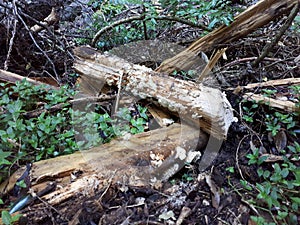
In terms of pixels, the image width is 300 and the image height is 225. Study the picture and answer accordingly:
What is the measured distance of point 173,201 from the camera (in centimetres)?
170

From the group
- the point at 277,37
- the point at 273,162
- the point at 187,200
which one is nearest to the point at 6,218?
the point at 187,200

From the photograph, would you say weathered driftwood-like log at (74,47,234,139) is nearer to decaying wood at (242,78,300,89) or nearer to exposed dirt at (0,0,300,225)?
exposed dirt at (0,0,300,225)

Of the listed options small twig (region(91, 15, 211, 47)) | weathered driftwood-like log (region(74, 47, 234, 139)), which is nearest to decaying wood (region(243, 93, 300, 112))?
weathered driftwood-like log (region(74, 47, 234, 139))

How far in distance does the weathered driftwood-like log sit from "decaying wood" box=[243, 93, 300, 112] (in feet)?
1.04

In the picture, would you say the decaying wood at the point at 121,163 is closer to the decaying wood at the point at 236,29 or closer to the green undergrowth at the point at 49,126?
the green undergrowth at the point at 49,126

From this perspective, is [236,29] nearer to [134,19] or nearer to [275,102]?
[275,102]

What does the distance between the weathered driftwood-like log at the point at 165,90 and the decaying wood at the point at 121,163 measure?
0.16 meters

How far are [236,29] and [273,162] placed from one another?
1.65m

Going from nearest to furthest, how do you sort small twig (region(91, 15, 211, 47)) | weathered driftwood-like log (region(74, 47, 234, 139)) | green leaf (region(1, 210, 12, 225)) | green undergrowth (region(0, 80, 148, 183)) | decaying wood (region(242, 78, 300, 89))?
green leaf (region(1, 210, 12, 225)) → green undergrowth (region(0, 80, 148, 183)) → weathered driftwood-like log (region(74, 47, 234, 139)) → decaying wood (region(242, 78, 300, 89)) → small twig (region(91, 15, 211, 47))

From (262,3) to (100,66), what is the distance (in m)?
1.77

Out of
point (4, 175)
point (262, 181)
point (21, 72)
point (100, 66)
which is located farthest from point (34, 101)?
point (262, 181)

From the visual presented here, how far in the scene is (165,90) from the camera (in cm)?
235

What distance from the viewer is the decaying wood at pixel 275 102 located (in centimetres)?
212

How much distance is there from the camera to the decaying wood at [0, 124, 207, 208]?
5.43ft
